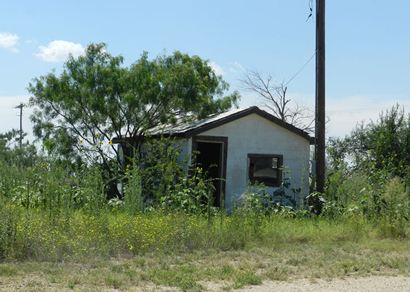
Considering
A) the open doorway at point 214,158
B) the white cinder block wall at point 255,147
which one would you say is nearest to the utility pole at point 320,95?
the white cinder block wall at point 255,147

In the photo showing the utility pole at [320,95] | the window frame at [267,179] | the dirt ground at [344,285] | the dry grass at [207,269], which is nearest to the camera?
the dry grass at [207,269]

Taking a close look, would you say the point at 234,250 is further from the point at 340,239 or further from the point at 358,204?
the point at 358,204

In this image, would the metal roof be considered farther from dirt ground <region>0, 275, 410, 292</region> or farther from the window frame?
dirt ground <region>0, 275, 410, 292</region>

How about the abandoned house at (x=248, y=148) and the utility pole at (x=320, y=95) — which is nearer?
the utility pole at (x=320, y=95)

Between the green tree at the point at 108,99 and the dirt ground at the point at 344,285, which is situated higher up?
the green tree at the point at 108,99

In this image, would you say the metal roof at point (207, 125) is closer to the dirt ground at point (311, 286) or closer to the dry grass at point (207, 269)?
the dry grass at point (207, 269)

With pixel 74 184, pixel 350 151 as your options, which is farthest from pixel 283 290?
pixel 350 151

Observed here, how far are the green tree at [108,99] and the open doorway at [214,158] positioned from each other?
135cm

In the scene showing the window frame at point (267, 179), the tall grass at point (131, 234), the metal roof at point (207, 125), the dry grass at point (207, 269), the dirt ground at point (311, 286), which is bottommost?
the dirt ground at point (311, 286)

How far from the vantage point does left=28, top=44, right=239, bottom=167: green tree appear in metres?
18.5

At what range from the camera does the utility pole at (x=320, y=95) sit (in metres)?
16.5

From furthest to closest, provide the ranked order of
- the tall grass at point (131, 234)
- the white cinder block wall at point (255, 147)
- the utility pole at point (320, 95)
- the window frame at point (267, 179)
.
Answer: the window frame at point (267, 179), the white cinder block wall at point (255, 147), the utility pole at point (320, 95), the tall grass at point (131, 234)

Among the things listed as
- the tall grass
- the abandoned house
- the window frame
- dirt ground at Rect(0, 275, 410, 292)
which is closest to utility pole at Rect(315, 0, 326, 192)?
the abandoned house

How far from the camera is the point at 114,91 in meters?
18.5
